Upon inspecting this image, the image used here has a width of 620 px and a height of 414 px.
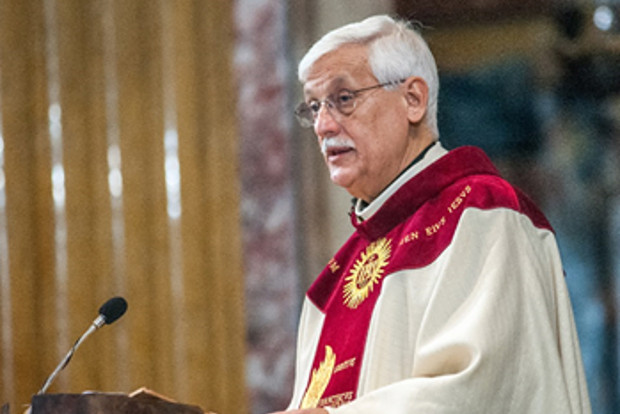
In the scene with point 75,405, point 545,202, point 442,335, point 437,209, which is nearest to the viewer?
point 75,405

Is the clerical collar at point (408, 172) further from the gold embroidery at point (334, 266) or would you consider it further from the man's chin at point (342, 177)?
the gold embroidery at point (334, 266)

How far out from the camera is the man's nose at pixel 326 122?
373 centimetres

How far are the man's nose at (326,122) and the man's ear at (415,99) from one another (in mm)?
240

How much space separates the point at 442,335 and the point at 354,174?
81 cm

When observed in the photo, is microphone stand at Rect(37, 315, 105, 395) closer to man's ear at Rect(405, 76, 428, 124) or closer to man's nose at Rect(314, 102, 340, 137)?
man's nose at Rect(314, 102, 340, 137)

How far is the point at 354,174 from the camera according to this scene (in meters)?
3.72

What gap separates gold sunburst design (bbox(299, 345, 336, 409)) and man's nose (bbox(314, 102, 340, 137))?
27.2 inches

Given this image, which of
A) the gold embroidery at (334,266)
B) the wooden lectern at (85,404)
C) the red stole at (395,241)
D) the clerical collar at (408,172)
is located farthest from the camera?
the gold embroidery at (334,266)

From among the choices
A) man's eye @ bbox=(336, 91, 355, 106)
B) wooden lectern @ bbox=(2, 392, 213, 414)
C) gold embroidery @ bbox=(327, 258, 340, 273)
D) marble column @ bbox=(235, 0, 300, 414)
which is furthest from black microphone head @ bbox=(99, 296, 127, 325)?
marble column @ bbox=(235, 0, 300, 414)

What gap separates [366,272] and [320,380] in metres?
0.37

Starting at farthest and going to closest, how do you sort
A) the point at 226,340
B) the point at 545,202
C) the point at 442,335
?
the point at 226,340 → the point at 545,202 → the point at 442,335

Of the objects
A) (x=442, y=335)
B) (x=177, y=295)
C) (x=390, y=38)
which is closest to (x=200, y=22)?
(x=177, y=295)

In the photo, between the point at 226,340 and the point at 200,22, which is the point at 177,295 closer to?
the point at 226,340

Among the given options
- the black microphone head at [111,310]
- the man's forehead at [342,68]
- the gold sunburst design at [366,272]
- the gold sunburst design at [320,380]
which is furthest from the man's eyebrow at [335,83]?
the black microphone head at [111,310]
